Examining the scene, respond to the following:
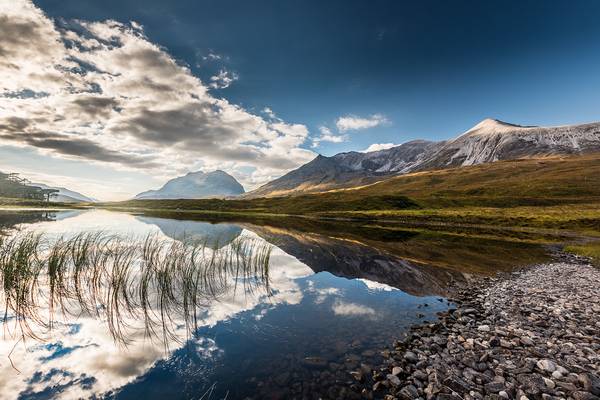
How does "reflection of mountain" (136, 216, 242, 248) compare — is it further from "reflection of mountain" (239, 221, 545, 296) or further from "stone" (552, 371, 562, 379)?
"stone" (552, 371, 562, 379)

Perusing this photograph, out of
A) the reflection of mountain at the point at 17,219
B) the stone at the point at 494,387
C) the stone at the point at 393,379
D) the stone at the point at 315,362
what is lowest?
the stone at the point at 315,362

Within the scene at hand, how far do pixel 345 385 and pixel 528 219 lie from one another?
109 m

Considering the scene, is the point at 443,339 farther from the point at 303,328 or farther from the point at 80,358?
the point at 80,358

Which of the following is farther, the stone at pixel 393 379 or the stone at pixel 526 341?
the stone at pixel 526 341

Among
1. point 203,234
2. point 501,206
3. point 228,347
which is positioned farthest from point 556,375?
point 501,206

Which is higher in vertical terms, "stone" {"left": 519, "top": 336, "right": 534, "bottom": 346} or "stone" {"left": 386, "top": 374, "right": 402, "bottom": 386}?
"stone" {"left": 519, "top": 336, "right": 534, "bottom": 346}

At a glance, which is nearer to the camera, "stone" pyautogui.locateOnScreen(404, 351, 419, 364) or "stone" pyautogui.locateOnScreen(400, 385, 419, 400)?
"stone" pyautogui.locateOnScreen(400, 385, 419, 400)

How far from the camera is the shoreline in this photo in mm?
8414

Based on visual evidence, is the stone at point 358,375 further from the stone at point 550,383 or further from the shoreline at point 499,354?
the stone at point 550,383

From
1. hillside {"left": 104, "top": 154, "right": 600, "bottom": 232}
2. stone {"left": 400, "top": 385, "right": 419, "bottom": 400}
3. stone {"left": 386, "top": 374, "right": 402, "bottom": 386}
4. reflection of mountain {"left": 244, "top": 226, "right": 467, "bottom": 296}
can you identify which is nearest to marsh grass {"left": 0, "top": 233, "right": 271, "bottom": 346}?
stone {"left": 386, "top": 374, "right": 402, "bottom": 386}

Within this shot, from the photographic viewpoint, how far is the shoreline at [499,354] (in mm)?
8414

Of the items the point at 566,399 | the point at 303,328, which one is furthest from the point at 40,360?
the point at 566,399

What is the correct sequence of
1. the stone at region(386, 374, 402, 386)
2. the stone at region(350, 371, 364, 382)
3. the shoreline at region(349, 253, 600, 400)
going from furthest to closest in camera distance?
the stone at region(350, 371, 364, 382) → the stone at region(386, 374, 402, 386) → the shoreline at region(349, 253, 600, 400)

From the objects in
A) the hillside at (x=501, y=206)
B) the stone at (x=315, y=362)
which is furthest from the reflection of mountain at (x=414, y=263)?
the hillside at (x=501, y=206)
